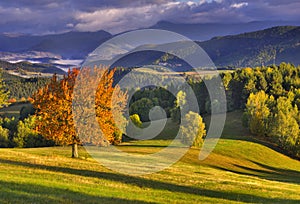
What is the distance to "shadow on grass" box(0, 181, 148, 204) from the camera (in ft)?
66.8

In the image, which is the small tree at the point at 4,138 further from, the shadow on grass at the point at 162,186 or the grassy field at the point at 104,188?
the shadow on grass at the point at 162,186

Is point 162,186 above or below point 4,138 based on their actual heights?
above

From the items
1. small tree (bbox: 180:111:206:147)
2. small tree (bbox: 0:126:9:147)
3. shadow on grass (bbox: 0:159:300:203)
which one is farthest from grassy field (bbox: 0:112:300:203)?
small tree (bbox: 0:126:9:147)

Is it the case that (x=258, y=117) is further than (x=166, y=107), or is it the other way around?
(x=166, y=107)

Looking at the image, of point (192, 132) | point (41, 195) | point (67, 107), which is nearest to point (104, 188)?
point (41, 195)

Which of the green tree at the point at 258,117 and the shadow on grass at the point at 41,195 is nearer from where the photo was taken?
the shadow on grass at the point at 41,195

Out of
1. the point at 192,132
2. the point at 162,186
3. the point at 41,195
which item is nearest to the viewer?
the point at 41,195

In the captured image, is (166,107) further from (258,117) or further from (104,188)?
(104,188)

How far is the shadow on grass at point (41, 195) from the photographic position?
2038 cm

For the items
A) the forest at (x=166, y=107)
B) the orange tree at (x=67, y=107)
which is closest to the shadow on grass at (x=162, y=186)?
the orange tree at (x=67, y=107)

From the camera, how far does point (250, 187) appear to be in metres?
36.6

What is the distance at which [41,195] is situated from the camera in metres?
21.7

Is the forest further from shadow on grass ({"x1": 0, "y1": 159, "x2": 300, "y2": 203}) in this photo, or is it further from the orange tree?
shadow on grass ({"x1": 0, "y1": 159, "x2": 300, "y2": 203})

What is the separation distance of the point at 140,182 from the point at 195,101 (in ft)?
446
